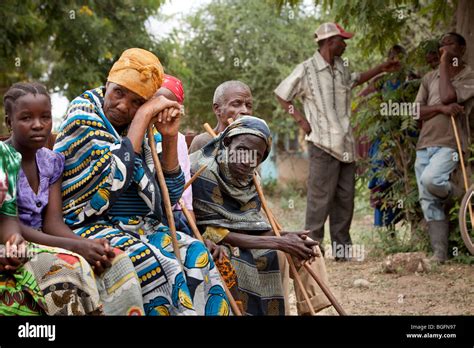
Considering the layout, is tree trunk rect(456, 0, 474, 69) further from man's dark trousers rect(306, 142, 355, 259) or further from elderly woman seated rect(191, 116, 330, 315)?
elderly woman seated rect(191, 116, 330, 315)

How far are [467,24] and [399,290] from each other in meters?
2.89

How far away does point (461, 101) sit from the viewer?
27.2 ft

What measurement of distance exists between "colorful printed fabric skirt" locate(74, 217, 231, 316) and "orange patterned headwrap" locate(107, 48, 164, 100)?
639mm

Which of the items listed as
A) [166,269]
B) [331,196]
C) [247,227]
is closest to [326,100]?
[331,196]

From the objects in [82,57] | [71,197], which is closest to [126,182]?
[71,197]

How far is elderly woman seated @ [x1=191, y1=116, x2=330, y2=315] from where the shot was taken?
482cm

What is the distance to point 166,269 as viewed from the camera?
4094 mm

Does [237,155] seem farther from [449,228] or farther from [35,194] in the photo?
[449,228]

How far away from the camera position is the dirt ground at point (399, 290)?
22.5 ft

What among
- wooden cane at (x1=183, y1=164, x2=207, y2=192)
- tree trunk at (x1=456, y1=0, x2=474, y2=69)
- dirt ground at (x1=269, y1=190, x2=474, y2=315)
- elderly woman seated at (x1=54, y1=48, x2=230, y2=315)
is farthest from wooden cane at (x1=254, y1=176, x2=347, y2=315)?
tree trunk at (x1=456, y1=0, x2=474, y2=69)

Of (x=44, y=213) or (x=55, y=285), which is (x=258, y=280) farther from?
(x=55, y=285)

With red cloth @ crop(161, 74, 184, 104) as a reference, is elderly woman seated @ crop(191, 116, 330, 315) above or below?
below

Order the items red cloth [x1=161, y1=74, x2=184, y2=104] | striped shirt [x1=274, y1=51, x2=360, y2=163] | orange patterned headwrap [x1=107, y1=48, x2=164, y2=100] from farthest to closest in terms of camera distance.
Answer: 1. striped shirt [x1=274, y1=51, x2=360, y2=163]
2. red cloth [x1=161, y1=74, x2=184, y2=104]
3. orange patterned headwrap [x1=107, y1=48, x2=164, y2=100]
